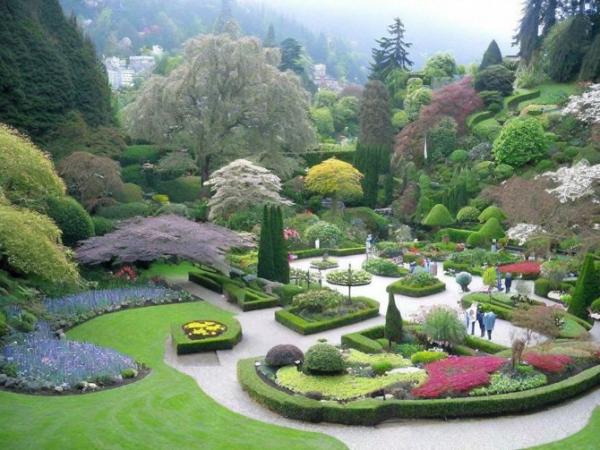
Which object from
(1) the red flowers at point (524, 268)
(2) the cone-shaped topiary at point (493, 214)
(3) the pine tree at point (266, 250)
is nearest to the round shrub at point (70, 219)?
(3) the pine tree at point (266, 250)

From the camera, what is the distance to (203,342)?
19.8m

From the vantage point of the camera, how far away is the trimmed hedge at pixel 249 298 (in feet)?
82.3

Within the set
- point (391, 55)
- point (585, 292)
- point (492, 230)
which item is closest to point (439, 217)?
point (492, 230)

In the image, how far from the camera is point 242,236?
96.2ft

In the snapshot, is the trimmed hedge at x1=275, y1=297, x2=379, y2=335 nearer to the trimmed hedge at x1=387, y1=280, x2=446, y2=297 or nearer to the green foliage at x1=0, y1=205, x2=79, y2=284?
the trimmed hedge at x1=387, y1=280, x2=446, y2=297

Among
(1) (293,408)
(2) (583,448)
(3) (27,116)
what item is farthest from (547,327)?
(3) (27,116)

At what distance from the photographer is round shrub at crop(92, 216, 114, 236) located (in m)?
29.4

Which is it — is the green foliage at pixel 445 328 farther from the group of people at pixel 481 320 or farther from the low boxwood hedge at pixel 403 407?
the low boxwood hedge at pixel 403 407

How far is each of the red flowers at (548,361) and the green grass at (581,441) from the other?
2.39m

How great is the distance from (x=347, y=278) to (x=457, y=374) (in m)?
13.7

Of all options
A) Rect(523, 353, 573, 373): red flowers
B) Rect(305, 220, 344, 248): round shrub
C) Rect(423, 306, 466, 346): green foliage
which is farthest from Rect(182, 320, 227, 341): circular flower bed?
Rect(305, 220, 344, 248): round shrub

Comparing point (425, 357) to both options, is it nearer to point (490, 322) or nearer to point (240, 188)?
point (490, 322)

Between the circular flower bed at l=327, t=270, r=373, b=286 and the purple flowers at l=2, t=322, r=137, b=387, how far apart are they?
13643 mm

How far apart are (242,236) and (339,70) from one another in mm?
140030
